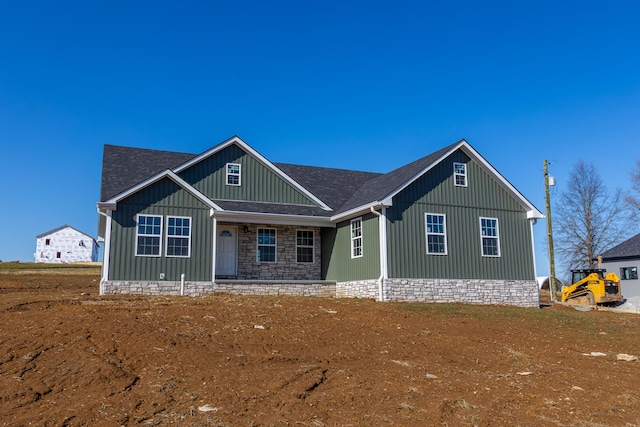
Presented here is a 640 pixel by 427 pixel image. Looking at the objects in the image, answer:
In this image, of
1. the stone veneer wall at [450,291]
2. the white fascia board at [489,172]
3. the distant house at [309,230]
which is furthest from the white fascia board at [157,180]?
the white fascia board at [489,172]

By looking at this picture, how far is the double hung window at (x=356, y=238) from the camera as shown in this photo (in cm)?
1962

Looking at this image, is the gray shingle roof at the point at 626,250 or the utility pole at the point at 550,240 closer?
the utility pole at the point at 550,240

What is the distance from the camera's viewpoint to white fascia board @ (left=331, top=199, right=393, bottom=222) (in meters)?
18.1

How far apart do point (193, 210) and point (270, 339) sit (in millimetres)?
8975

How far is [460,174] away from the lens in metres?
20.1

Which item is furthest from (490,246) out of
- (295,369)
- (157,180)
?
(295,369)

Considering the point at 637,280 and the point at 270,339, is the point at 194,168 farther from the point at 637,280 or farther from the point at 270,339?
the point at 637,280

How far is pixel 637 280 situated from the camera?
3391 cm

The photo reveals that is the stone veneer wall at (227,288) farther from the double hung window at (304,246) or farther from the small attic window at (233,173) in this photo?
the small attic window at (233,173)

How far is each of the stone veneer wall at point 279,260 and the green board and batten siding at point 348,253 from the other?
1.79 ft

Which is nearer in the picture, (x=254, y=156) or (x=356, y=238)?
(x=356, y=238)

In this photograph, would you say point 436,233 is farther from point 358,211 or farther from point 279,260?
point 279,260

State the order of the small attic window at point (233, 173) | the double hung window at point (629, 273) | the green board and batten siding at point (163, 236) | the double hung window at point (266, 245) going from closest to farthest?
the green board and batten siding at point (163, 236)
the double hung window at point (266, 245)
the small attic window at point (233, 173)
the double hung window at point (629, 273)

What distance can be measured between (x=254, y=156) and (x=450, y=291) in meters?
8.79
